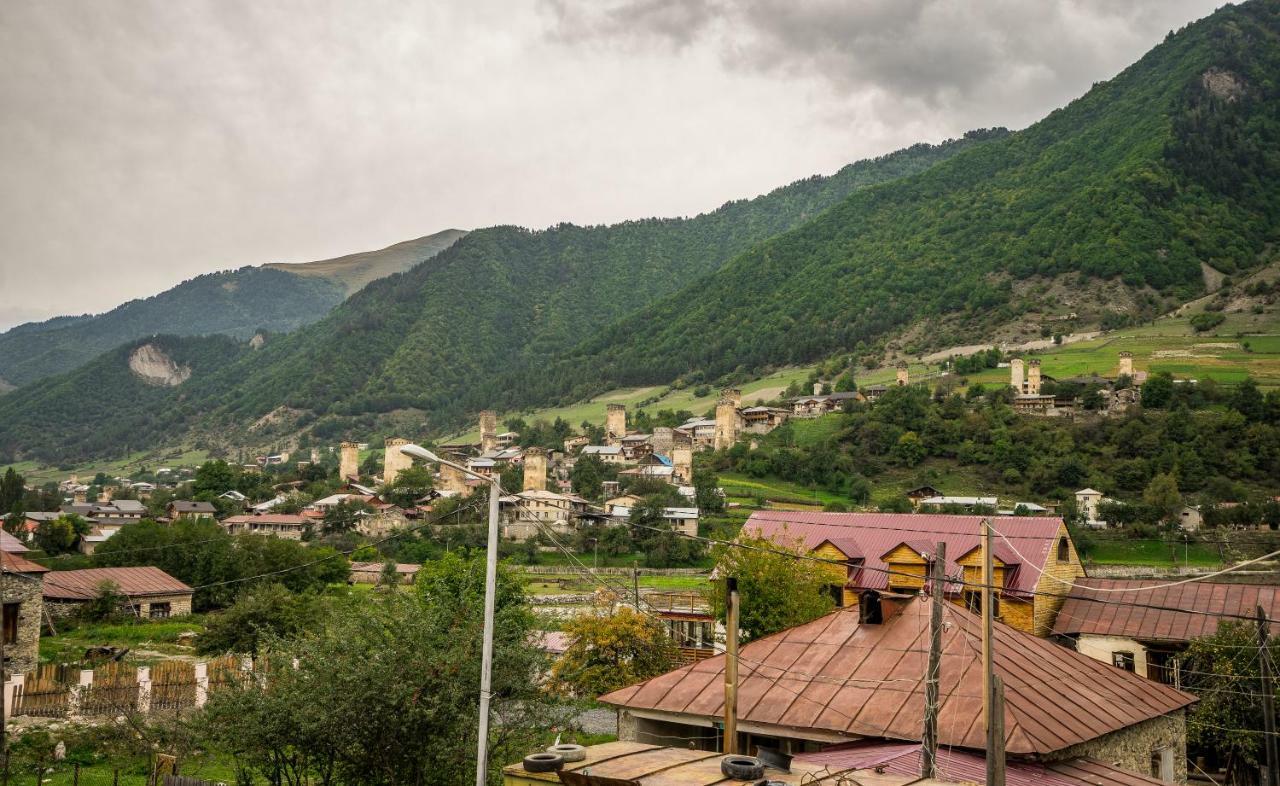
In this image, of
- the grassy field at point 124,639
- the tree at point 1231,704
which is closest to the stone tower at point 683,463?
the grassy field at point 124,639

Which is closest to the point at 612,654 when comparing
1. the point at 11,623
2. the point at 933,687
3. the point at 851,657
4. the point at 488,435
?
the point at 851,657

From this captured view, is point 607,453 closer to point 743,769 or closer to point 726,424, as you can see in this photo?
point 726,424

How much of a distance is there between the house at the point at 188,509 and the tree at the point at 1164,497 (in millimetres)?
82700

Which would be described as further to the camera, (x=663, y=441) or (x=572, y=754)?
(x=663, y=441)

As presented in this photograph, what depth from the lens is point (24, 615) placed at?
1052 inches

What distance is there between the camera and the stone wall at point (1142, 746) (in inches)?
645

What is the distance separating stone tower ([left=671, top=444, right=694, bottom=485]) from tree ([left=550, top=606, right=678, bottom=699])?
76.8 m

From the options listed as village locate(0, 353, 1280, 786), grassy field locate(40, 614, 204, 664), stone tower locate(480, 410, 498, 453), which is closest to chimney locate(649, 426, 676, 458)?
stone tower locate(480, 410, 498, 453)

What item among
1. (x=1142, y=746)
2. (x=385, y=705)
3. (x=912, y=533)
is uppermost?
(x=385, y=705)

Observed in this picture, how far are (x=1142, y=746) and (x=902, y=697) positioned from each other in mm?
5047

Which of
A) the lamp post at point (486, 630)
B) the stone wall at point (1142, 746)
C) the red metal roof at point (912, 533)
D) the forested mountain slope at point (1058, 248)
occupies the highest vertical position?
the forested mountain slope at point (1058, 248)

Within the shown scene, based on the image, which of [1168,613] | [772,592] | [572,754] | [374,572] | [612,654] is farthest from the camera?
[374,572]

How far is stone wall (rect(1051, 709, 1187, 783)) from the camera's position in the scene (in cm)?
1638

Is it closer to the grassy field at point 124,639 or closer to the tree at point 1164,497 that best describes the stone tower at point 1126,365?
the tree at point 1164,497
